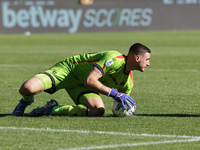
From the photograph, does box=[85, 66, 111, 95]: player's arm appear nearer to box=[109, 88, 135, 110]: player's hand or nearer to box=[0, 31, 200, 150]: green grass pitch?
box=[109, 88, 135, 110]: player's hand

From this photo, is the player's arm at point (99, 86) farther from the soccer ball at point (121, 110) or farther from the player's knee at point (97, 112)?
the player's knee at point (97, 112)

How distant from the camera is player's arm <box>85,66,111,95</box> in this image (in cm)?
723

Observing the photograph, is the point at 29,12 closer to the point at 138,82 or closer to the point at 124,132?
the point at 138,82

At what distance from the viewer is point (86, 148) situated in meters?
5.53

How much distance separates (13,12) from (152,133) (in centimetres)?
2560

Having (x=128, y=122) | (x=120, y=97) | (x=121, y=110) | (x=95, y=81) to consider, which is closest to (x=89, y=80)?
(x=95, y=81)

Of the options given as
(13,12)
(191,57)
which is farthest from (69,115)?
(13,12)

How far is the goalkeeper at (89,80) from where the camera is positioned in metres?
7.32

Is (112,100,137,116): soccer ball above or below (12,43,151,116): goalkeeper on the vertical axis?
below

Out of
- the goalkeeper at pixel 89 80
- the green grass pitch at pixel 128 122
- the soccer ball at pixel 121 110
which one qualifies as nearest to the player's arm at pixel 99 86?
the goalkeeper at pixel 89 80

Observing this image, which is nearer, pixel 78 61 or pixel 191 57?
pixel 78 61

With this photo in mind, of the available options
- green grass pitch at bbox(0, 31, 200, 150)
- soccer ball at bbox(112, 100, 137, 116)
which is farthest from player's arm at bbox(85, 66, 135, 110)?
green grass pitch at bbox(0, 31, 200, 150)

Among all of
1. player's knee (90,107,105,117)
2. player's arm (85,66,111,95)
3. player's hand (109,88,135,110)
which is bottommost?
player's knee (90,107,105,117)

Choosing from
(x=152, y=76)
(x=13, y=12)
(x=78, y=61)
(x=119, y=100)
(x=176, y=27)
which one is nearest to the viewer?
(x=119, y=100)
